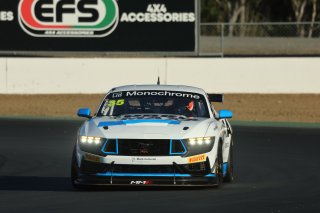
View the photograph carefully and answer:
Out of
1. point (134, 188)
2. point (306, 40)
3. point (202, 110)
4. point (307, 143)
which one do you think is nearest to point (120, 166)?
point (134, 188)

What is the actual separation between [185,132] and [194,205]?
1.47 meters

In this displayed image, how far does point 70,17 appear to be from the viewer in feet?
122

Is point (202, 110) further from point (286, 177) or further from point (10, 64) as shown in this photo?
point (10, 64)

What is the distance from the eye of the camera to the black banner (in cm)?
3697

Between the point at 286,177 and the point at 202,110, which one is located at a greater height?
the point at 202,110

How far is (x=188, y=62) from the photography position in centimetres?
3406

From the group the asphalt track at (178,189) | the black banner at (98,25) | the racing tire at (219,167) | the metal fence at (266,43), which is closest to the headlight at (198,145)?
the racing tire at (219,167)

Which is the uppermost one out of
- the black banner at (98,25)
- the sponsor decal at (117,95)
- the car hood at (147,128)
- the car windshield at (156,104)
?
the black banner at (98,25)

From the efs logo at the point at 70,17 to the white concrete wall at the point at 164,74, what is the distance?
3311 millimetres

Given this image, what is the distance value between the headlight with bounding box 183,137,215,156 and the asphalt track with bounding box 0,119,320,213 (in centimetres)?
50

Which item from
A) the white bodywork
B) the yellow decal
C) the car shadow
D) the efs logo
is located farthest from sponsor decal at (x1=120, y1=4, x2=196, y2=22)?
the yellow decal

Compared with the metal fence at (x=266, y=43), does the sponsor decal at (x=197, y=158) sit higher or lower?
lower

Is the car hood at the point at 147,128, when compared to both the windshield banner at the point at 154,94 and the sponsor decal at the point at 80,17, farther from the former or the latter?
the sponsor decal at the point at 80,17

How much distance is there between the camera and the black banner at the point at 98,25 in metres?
37.0
